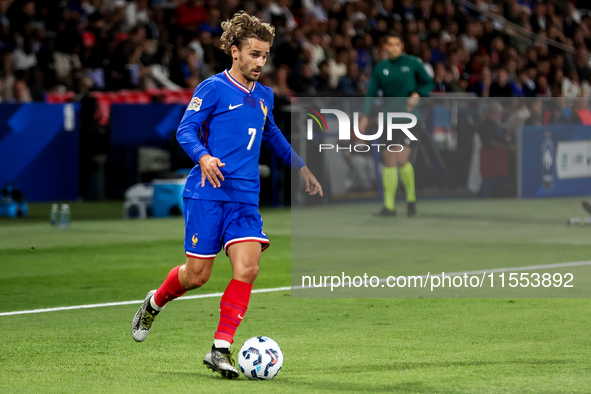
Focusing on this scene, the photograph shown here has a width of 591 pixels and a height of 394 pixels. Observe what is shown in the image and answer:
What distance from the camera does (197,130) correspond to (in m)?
5.40

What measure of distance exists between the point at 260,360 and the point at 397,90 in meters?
10.4

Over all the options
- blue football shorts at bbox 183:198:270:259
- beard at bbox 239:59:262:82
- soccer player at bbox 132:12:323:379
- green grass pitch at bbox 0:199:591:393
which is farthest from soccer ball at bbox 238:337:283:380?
beard at bbox 239:59:262:82

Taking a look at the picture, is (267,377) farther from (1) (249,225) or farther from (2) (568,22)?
(2) (568,22)

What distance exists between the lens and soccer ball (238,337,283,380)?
16.4ft

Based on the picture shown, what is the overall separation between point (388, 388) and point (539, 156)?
13446mm

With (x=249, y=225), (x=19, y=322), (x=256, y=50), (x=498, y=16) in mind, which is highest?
(x=498, y=16)

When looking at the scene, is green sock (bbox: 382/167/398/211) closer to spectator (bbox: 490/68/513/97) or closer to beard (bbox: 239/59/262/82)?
spectator (bbox: 490/68/513/97)

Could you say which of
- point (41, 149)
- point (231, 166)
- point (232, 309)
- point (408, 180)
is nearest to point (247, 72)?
point (231, 166)

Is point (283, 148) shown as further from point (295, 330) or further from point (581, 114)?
point (581, 114)

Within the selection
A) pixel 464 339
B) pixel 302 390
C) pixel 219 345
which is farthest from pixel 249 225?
pixel 464 339

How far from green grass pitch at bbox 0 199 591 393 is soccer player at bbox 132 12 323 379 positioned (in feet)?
1.82

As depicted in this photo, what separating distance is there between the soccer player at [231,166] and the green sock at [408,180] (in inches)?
384

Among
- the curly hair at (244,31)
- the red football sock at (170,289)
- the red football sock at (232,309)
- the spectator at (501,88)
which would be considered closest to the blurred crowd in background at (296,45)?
the spectator at (501,88)

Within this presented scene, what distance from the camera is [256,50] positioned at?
541 cm
